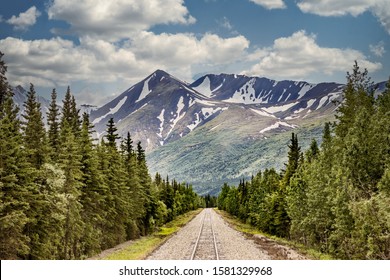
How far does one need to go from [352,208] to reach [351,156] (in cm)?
354

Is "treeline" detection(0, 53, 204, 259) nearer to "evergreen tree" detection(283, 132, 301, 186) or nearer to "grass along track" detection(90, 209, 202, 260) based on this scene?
"grass along track" detection(90, 209, 202, 260)

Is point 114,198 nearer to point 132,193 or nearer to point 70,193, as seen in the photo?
point 132,193

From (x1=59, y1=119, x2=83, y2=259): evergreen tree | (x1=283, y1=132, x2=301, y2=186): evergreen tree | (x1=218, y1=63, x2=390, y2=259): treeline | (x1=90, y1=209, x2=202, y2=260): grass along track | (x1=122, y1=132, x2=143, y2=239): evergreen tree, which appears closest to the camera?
(x1=218, y1=63, x2=390, y2=259): treeline

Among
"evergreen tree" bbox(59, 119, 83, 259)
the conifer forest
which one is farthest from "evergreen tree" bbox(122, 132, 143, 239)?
"evergreen tree" bbox(59, 119, 83, 259)

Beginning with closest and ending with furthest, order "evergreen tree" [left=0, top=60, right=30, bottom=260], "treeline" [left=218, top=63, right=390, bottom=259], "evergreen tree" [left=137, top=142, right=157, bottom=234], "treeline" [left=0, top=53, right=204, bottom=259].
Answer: "evergreen tree" [left=0, top=60, right=30, bottom=260]
"treeline" [left=218, top=63, right=390, bottom=259]
"treeline" [left=0, top=53, right=204, bottom=259]
"evergreen tree" [left=137, top=142, right=157, bottom=234]

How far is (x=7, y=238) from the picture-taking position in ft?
80.1

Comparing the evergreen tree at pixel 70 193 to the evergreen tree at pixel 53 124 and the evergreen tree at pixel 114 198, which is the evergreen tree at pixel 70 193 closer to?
the evergreen tree at pixel 53 124

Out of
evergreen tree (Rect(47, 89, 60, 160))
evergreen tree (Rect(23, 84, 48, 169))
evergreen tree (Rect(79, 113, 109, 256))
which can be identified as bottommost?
evergreen tree (Rect(79, 113, 109, 256))

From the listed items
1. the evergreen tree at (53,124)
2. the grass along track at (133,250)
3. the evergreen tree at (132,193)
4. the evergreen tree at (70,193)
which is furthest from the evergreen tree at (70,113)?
the grass along track at (133,250)

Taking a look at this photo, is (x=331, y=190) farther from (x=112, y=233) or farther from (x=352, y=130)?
(x=112, y=233)

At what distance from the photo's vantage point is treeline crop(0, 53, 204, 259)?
973 inches

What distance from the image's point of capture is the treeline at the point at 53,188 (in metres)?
24.7

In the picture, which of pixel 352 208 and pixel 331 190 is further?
pixel 331 190
